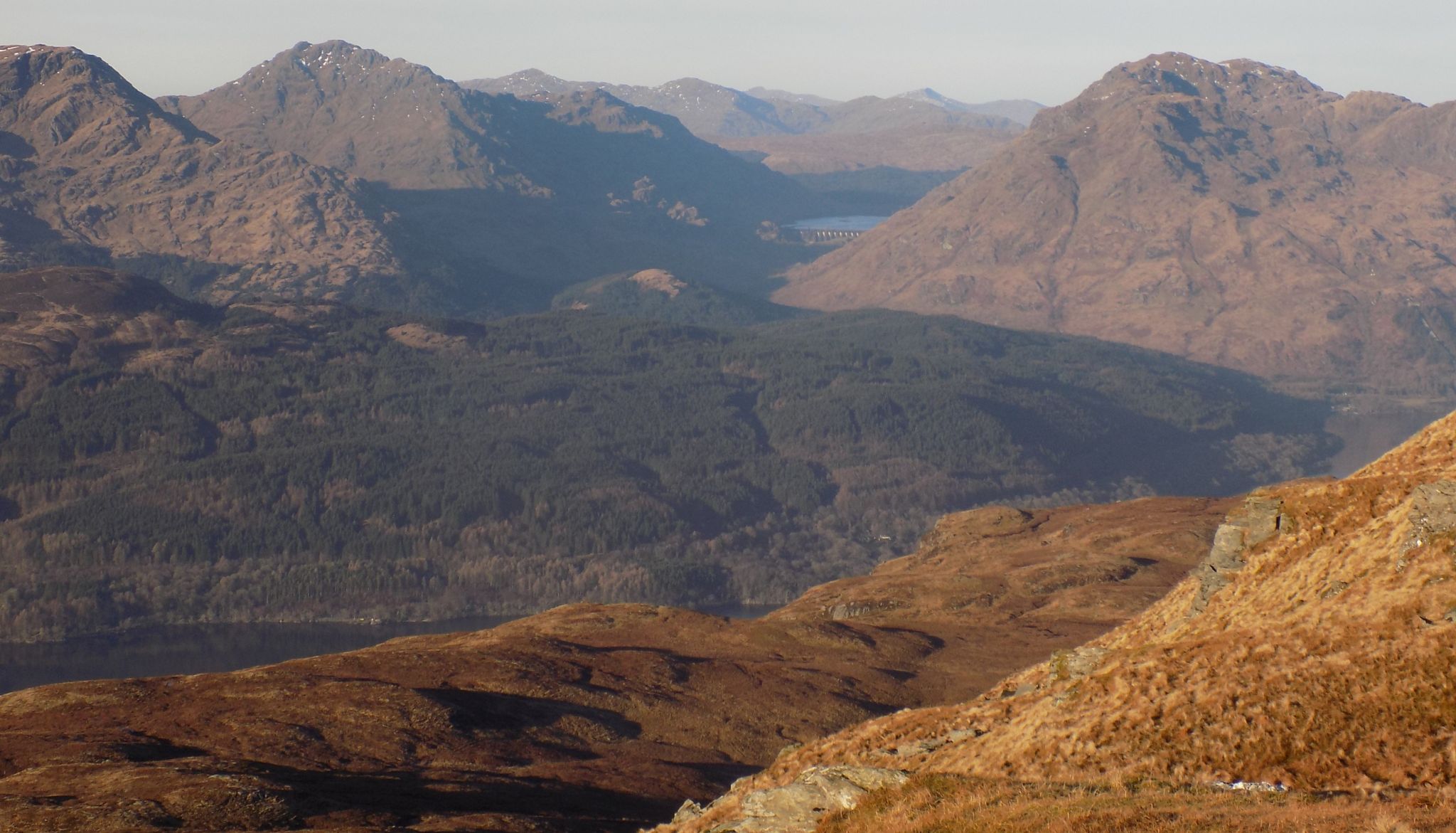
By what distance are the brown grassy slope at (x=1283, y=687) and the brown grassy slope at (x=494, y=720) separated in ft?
93.8

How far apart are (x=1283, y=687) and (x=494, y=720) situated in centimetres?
8044

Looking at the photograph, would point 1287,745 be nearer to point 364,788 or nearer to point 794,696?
point 364,788

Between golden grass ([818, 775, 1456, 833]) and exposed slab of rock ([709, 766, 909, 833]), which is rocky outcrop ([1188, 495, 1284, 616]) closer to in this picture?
exposed slab of rock ([709, 766, 909, 833])

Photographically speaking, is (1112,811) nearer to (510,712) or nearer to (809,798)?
(809,798)

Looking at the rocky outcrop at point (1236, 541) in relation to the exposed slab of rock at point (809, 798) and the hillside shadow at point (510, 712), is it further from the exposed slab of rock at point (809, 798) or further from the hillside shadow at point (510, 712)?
the hillside shadow at point (510, 712)

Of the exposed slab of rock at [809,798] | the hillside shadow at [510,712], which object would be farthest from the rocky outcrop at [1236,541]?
the hillside shadow at [510,712]

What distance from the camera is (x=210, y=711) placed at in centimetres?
11906


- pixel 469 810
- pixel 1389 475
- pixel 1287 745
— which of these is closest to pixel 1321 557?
pixel 1389 475

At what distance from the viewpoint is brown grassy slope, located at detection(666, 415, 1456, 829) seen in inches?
2095

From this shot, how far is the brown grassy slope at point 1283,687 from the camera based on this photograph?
53219mm

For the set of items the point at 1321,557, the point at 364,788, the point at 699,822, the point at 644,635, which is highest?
the point at 1321,557

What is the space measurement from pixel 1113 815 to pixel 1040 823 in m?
2.22

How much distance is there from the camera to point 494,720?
125 meters

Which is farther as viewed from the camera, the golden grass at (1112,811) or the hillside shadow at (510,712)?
the hillside shadow at (510,712)
